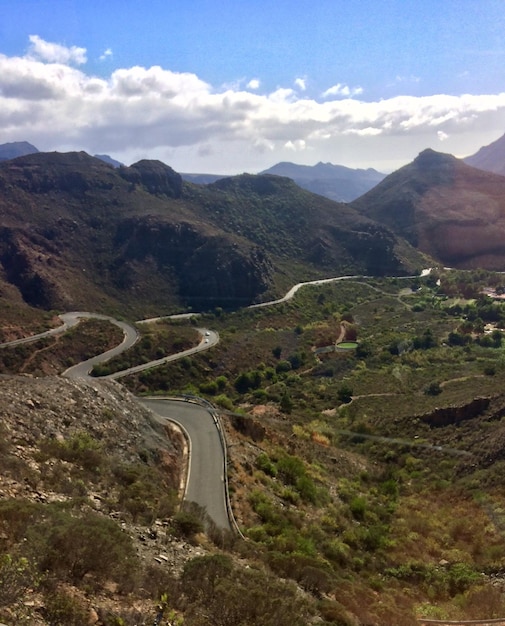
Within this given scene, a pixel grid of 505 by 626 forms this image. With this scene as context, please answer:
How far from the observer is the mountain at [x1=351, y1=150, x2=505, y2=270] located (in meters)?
134

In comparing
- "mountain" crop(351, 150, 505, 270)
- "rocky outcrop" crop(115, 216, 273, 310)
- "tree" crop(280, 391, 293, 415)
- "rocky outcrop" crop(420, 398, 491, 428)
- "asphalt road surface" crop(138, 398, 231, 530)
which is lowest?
"tree" crop(280, 391, 293, 415)

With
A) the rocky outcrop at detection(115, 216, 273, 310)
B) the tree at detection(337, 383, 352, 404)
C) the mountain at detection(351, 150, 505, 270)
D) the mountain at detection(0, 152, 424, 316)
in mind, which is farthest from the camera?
the mountain at detection(351, 150, 505, 270)

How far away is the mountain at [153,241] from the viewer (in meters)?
86.8

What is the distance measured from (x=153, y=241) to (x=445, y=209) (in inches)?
3657

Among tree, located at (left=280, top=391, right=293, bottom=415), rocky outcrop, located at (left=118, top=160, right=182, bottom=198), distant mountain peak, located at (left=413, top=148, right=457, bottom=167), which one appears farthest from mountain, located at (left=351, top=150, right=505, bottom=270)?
tree, located at (left=280, top=391, right=293, bottom=415)

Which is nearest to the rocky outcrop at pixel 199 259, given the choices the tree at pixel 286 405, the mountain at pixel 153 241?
the mountain at pixel 153 241

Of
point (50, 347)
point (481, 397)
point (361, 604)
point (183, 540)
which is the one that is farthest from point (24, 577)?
point (50, 347)

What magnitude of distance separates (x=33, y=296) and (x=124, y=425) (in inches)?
2539

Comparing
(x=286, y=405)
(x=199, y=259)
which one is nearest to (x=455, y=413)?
(x=286, y=405)

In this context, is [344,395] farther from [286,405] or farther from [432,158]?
[432,158]

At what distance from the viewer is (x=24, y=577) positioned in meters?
8.80

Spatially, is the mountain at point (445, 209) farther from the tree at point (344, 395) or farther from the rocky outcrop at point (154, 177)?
the tree at point (344, 395)

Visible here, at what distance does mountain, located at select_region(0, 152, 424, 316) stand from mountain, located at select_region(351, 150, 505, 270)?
12.9 meters

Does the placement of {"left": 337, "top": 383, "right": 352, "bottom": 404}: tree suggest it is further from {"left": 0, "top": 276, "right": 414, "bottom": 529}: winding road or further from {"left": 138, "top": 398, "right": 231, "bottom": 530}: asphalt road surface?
{"left": 138, "top": 398, "right": 231, "bottom": 530}: asphalt road surface
